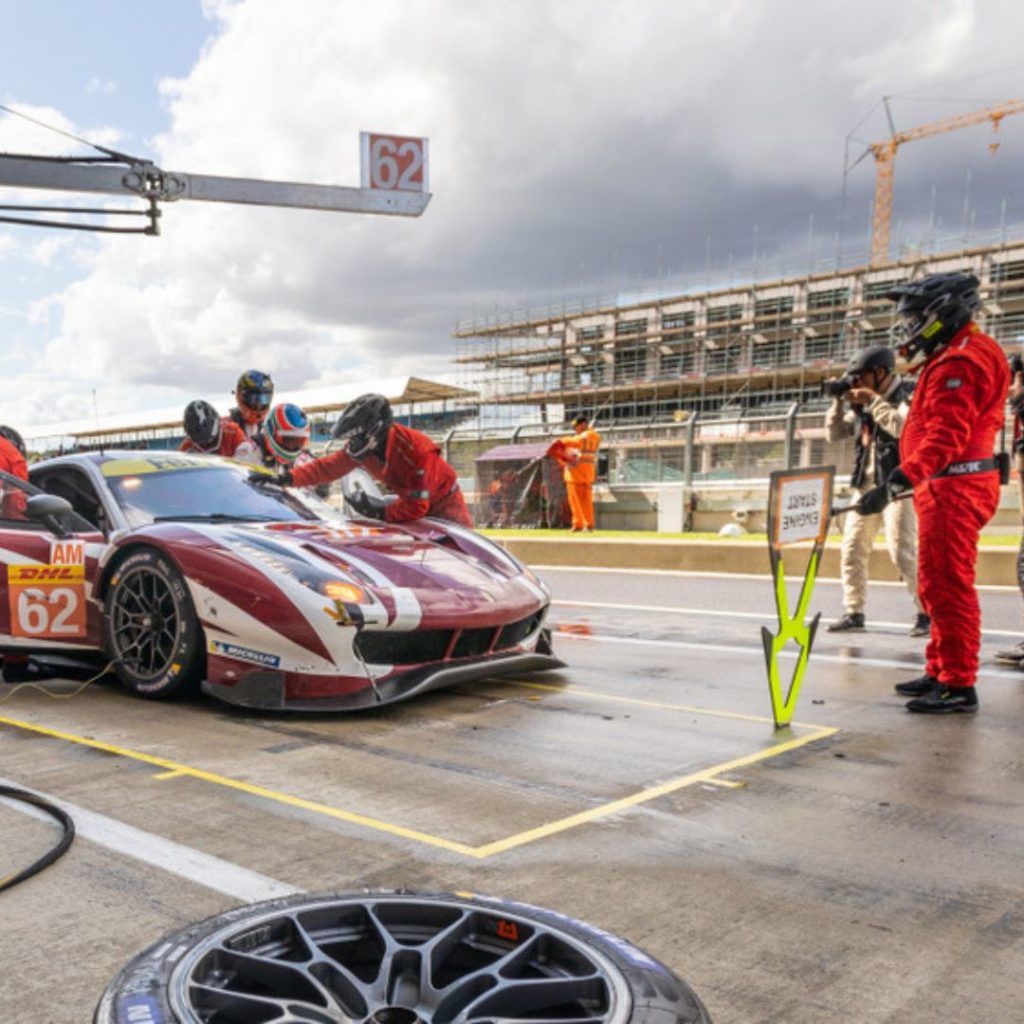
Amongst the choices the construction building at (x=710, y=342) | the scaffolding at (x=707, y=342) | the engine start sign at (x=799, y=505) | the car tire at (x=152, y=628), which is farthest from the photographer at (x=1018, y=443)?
the scaffolding at (x=707, y=342)

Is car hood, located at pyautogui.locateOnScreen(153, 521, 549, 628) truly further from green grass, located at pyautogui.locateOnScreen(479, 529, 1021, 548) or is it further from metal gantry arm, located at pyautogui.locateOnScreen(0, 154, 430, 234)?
metal gantry arm, located at pyautogui.locateOnScreen(0, 154, 430, 234)

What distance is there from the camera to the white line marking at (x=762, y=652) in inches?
217

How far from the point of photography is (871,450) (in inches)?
278

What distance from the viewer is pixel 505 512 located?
18016mm

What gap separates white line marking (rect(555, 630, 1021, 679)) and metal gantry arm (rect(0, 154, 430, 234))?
319 inches

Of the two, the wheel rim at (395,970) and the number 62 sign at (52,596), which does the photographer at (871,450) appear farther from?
the wheel rim at (395,970)

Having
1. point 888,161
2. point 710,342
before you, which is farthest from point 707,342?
point 888,161

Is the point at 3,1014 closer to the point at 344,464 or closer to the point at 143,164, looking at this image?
the point at 344,464

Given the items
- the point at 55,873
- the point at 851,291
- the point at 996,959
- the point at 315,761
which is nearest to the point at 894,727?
the point at 996,959

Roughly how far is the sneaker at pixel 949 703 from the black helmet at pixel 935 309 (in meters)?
1.63

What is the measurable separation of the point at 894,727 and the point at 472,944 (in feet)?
9.98

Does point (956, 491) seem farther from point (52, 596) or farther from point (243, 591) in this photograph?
point (52, 596)

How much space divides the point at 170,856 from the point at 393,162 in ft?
44.8

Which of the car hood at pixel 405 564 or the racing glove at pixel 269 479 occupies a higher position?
the racing glove at pixel 269 479
